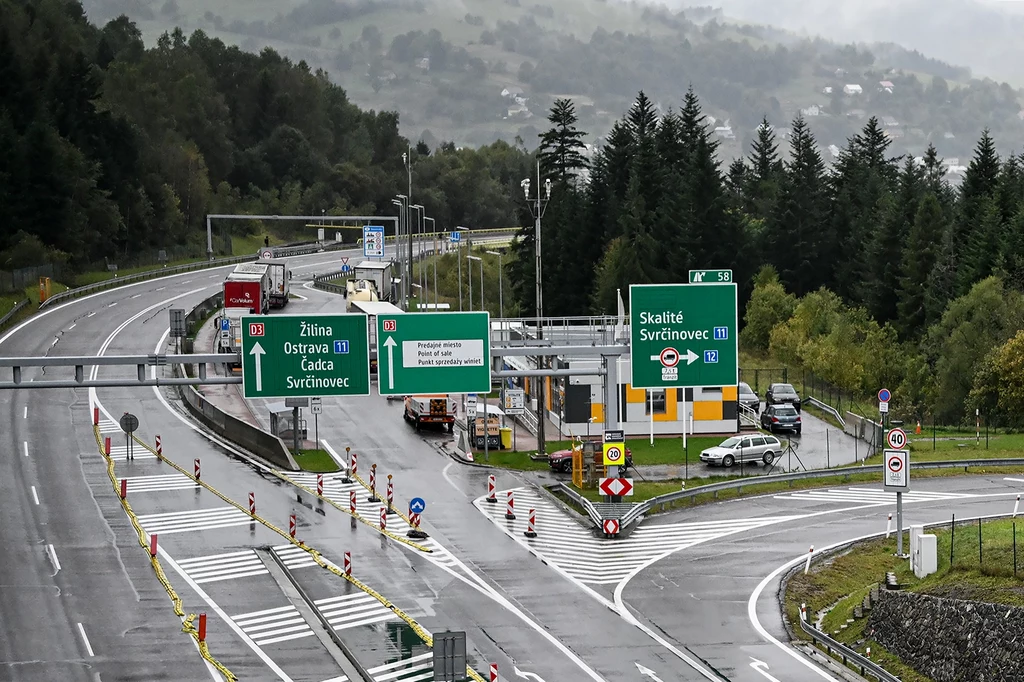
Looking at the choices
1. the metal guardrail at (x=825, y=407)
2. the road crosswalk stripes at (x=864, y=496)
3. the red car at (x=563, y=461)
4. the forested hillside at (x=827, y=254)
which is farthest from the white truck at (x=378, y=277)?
the road crosswalk stripes at (x=864, y=496)

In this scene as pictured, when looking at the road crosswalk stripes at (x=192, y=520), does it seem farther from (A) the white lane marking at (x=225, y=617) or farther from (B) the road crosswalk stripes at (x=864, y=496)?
(B) the road crosswalk stripes at (x=864, y=496)

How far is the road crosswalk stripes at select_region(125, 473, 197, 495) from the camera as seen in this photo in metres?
56.7

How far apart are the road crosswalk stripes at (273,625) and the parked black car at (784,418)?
116ft

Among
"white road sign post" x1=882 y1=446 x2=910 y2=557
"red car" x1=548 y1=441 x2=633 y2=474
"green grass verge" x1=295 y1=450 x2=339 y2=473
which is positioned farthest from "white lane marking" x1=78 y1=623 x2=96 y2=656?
"red car" x1=548 y1=441 x2=633 y2=474

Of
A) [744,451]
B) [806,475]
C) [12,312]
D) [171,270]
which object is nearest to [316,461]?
[744,451]

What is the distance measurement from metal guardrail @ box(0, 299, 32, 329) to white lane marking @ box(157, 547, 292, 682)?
52992 mm

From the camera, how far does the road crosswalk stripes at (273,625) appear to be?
120ft

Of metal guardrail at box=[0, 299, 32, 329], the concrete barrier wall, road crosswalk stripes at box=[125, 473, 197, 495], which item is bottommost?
road crosswalk stripes at box=[125, 473, 197, 495]

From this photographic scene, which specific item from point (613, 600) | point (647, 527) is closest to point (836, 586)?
point (613, 600)

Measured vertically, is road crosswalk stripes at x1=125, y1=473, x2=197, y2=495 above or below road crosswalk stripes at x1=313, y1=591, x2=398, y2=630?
above

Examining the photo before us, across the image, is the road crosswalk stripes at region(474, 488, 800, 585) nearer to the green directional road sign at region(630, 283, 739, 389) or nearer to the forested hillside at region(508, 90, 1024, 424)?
the green directional road sign at region(630, 283, 739, 389)

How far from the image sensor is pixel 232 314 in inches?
3752

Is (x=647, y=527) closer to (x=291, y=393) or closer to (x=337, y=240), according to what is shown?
(x=291, y=393)

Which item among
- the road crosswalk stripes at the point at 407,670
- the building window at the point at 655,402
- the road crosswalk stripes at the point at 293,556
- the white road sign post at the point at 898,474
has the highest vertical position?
the white road sign post at the point at 898,474
